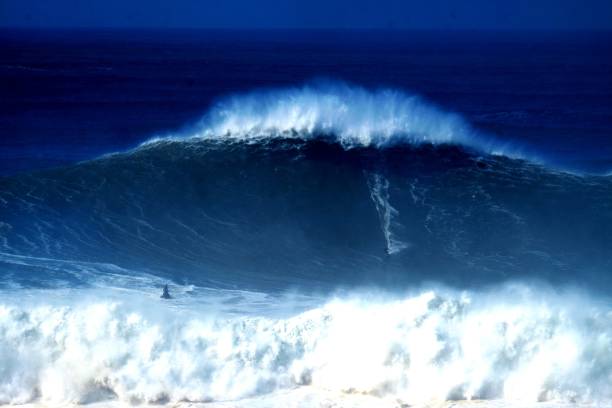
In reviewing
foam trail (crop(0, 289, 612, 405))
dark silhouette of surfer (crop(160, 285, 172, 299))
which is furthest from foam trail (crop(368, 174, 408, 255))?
dark silhouette of surfer (crop(160, 285, 172, 299))

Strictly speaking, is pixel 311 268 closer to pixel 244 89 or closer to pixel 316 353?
pixel 316 353

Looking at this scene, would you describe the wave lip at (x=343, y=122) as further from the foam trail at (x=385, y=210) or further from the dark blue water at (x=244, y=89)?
the dark blue water at (x=244, y=89)

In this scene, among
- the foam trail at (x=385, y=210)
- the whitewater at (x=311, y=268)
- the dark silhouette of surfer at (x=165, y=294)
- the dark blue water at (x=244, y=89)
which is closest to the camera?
the whitewater at (x=311, y=268)

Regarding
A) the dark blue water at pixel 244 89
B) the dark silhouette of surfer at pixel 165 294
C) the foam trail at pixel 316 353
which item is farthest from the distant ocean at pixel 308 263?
the dark blue water at pixel 244 89

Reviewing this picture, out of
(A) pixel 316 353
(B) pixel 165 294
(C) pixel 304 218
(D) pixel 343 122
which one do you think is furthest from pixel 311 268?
(D) pixel 343 122

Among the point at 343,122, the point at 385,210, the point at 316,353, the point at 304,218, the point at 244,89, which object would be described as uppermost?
the point at 244,89

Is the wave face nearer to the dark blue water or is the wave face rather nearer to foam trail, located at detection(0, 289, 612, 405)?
foam trail, located at detection(0, 289, 612, 405)
